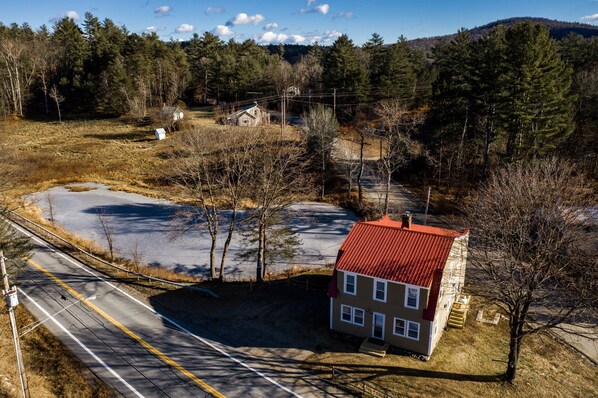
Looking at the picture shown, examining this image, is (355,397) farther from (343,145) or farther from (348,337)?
(343,145)

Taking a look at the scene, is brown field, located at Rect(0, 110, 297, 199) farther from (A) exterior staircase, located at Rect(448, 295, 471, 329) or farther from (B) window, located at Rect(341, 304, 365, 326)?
(A) exterior staircase, located at Rect(448, 295, 471, 329)

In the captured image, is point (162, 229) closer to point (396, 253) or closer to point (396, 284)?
point (396, 253)

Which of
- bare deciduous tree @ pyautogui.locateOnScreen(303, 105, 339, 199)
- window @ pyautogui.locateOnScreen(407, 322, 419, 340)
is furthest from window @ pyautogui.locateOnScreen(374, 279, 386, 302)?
bare deciduous tree @ pyautogui.locateOnScreen(303, 105, 339, 199)

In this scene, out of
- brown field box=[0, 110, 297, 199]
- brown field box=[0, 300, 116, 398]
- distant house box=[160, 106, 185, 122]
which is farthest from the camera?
distant house box=[160, 106, 185, 122]

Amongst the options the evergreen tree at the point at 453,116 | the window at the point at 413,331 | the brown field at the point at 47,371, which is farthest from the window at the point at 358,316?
the evergreen tree at the point at 453,116

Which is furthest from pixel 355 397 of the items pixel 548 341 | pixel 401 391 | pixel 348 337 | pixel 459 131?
pixel 459 131

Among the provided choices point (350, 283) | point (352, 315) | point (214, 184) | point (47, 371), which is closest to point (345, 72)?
point (214, 184)
